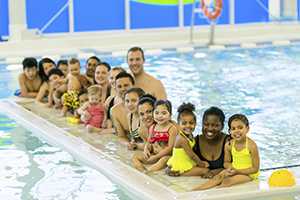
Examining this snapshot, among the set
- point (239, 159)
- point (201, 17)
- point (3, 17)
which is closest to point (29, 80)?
point (239, 159)

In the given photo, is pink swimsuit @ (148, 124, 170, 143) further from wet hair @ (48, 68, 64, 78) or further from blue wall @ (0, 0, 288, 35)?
blue wall @ (0, 0, 288, 35)

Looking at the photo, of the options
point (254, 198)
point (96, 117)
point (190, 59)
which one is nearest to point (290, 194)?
point (254, 198)

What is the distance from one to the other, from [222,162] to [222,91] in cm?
511

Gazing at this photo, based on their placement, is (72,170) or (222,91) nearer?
(72,170)

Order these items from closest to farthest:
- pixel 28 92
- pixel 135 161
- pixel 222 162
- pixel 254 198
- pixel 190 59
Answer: pixel 254 198, pixel 222 162, pixel 135 161, pixel 28 92, pixel 190 59

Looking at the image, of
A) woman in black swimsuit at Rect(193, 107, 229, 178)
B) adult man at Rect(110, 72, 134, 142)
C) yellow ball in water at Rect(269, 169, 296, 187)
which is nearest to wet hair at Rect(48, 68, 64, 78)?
adult man at Rect(110, 72, 134, 142)

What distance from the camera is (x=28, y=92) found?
1049cm

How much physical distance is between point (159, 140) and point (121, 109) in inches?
46.4

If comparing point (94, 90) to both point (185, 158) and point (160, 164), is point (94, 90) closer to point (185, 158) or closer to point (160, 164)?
point (160, 164)

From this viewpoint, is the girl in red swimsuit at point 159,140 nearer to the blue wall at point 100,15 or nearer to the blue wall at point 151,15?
the blue wall at point 100,15

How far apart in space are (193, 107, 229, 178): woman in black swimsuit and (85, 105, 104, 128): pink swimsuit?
1980 millimetres

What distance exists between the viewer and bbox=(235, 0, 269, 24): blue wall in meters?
17.8

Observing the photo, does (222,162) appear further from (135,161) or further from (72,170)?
(72,170)

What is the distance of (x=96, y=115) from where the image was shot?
818 centimetres
